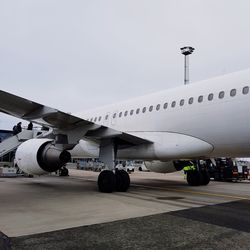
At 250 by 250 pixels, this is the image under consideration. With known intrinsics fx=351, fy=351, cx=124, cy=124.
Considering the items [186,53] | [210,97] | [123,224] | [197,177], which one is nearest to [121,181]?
[210,97]

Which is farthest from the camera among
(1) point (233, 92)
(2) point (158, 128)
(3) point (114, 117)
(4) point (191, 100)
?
(3) point (114, 117)

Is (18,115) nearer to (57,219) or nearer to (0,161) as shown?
(57,219)

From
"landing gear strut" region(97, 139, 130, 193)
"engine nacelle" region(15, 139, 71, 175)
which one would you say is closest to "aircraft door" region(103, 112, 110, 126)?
"landing gear strut" region(97, 139, 130, 193)

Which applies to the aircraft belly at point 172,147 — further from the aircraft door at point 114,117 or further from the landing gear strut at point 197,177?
the landing gear strut at point 197,177

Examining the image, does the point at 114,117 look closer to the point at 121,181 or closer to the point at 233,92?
the point at 121,181

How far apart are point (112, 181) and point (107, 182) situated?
191mm

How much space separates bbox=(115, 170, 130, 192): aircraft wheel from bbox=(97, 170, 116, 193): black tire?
1.40ft

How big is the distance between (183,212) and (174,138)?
4.01 metres

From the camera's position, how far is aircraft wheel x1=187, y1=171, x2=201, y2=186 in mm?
15383

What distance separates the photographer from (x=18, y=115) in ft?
34.0

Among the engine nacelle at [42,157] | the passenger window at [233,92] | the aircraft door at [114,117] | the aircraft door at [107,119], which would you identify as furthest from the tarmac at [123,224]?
the aircraft door at [107,119]

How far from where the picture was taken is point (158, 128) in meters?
11.8

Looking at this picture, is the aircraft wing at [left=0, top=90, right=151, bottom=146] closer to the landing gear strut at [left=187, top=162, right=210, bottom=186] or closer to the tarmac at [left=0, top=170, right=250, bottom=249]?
the tarmac at [left=0, top=170, right=250, bottom=249]

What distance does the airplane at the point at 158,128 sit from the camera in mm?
9828
